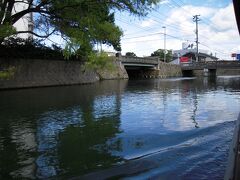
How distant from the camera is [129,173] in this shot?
7.62 metres

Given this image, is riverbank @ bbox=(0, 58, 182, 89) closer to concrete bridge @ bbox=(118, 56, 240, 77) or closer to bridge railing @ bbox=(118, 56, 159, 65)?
bridge railing @ bbox=(118, 56, 159, 65)

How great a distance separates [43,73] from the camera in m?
40.5

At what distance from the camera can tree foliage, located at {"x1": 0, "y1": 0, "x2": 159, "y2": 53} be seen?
23016 mm

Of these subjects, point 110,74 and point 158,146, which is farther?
point 110,74

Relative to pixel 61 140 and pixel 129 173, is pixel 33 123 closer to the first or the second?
pixel 61 140

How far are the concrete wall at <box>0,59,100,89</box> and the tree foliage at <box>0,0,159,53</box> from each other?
656 centimetres

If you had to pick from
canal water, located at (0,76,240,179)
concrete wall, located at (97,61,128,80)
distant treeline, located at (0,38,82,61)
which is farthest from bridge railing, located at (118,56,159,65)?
canal water, located at (0,76,240,179)

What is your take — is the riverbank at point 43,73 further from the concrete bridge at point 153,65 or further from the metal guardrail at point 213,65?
the metal guardrail at point 213,65

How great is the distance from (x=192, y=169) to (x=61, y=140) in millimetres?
4742

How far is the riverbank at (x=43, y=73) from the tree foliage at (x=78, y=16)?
5.72m

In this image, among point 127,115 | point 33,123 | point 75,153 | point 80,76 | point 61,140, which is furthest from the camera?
point 80,76

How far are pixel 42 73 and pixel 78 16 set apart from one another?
1787 cm

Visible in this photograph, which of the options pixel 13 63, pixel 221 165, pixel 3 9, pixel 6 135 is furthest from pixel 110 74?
pixel 221 165

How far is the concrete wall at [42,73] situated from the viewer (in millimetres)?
35312
